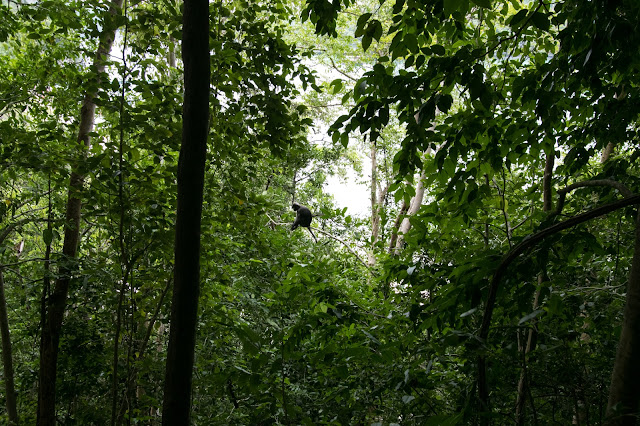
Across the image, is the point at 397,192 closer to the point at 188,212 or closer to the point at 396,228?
the point at 396,228

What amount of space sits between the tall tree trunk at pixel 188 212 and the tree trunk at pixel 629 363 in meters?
0.93

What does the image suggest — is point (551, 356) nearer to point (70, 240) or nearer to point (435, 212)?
point (435, 212)

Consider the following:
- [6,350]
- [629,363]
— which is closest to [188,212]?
[629,363]

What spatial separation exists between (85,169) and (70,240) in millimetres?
1526

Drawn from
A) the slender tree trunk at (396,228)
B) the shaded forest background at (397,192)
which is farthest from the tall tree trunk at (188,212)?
the slender tree trunk at (396,228)

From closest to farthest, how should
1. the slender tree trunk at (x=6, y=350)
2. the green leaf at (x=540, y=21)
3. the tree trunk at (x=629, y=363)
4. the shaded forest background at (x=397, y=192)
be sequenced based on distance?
the tree trunk at (x=629, y=363) < the shaded forest background at (x=397, y=192) < the green leaf at (x=540, y=21) < the slender tree trunk at (x=6, y=350)

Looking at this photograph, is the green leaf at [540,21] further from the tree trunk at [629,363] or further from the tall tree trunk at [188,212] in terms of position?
the tall tree trunk at [188,212]

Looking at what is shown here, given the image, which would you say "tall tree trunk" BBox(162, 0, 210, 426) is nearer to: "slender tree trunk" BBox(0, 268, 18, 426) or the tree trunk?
the tree trunk

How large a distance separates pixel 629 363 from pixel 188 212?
1.05 m

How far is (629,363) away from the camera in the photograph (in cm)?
87

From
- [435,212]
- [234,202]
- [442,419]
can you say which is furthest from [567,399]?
[234,202]

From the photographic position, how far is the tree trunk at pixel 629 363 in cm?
85

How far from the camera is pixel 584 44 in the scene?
134 centimetres

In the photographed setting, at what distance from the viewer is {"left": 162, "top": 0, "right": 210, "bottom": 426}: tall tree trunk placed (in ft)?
3.09
